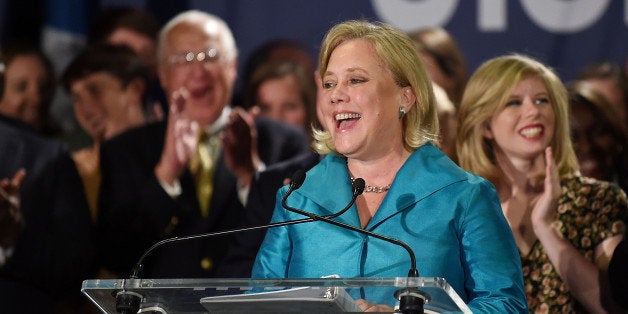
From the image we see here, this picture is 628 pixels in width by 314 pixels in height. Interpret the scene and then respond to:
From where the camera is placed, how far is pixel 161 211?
4516 mm

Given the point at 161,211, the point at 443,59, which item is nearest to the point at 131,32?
the point at 161,211

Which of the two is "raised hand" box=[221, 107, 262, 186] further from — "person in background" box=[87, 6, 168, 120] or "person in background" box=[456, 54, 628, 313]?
"person in background" box=[456, 54, 628, 313]

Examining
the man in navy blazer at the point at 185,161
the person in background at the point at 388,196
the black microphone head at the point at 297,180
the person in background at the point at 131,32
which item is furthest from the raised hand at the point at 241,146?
the black microphone head at the point at 297,180

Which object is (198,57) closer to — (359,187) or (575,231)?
(575,231)

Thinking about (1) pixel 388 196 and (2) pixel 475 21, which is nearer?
(1) pixel 388 196

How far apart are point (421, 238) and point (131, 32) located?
291 cm

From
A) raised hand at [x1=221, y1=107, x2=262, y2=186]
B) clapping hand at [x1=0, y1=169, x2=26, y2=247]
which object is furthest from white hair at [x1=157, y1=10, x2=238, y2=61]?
clapping hand at [x1=0, y1=169, x2=26, y2=247]

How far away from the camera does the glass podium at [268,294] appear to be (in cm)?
214

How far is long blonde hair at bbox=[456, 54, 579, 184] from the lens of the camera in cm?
373

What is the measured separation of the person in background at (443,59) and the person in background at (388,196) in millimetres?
1607

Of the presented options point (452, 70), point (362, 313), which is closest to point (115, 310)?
point (362, 313)

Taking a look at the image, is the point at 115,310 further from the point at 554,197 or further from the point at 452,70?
the point at 452,70

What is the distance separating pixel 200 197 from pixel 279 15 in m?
1.01

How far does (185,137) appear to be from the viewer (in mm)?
4777
